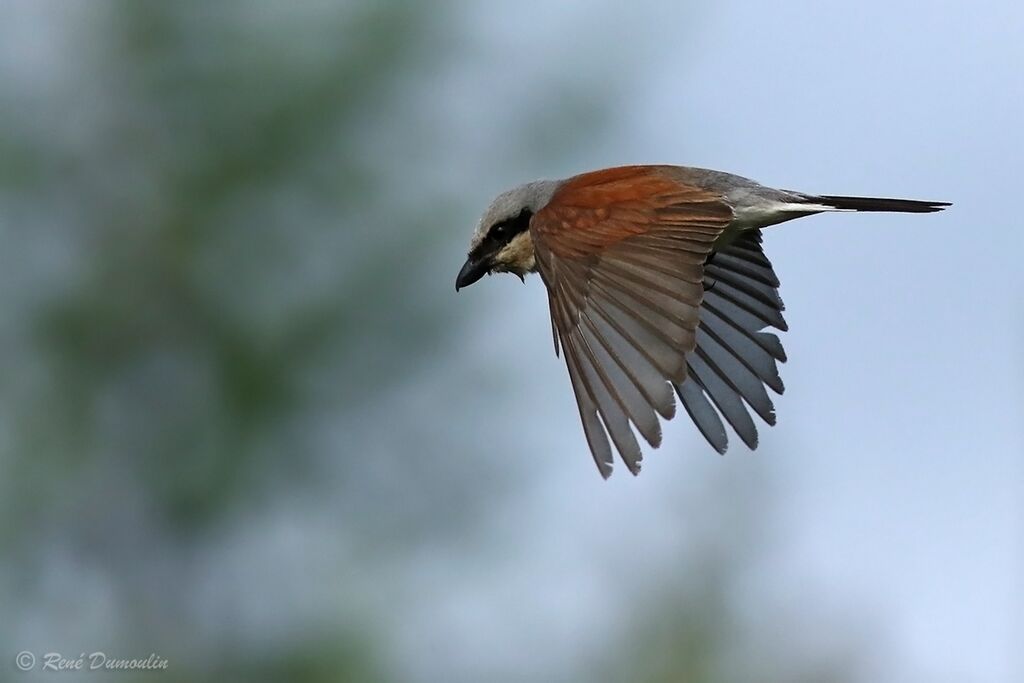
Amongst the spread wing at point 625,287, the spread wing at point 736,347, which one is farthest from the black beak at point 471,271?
the spread wing at point 736,347

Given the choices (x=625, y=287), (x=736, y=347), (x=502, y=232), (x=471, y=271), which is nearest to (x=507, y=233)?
(x=502, y=232)

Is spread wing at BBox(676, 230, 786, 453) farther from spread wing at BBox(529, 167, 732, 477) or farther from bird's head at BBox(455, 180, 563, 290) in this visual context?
bird's head at BBox(455, 180, 563, 290)

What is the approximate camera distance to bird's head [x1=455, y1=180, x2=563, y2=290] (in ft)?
19.4

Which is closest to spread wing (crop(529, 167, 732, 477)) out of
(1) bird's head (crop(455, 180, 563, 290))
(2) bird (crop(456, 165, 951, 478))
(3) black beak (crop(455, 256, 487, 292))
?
(2) bird (crop(456, 165, 951, 478))

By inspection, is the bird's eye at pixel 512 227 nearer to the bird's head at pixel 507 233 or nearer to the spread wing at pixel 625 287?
the bird's head at pixel 507 233

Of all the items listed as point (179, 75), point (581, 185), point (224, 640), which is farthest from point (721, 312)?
point (179, 75)

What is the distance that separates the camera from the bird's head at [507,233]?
5.90 meters

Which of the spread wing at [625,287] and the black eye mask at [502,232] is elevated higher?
the black eye mask at [502,232]

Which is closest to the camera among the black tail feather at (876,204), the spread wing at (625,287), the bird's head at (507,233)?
the spread wing at (625,287)

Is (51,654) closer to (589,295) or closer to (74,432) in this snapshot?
(74,432)

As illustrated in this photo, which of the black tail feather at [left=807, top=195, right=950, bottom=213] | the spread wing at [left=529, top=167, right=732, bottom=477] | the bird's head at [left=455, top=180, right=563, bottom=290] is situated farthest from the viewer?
the bird's head at [left=455, top=180, right=563, bottom=290]

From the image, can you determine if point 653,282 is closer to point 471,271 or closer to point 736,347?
point 736,347

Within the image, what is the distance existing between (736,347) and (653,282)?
768 mm

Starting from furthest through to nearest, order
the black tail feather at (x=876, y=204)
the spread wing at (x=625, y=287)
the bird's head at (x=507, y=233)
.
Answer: the bird's head at (x=507, y=233) < the black tail feather at (x=876, y=204) < the spread wing at (x=625, y=287)
